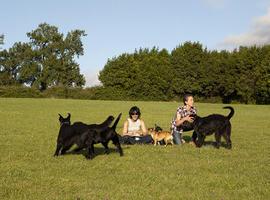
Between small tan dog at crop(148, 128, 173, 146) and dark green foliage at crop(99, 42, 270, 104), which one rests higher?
dark green foliage at crop(99, 42, 270, 104)

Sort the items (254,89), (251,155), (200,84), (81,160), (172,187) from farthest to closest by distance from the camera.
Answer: (200,84) < (254,89) < (251,155) < (81,160) < (172,187)

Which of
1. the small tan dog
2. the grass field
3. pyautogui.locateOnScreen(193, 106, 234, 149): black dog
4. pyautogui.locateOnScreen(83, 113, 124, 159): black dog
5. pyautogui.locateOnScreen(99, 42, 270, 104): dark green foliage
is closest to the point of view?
the grass field

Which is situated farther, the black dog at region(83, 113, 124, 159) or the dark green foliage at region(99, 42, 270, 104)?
the dark green foliage at region(99, 42, 270, 104)

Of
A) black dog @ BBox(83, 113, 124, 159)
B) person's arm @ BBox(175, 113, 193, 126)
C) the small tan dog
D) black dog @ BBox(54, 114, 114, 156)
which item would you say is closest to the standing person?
person's arm @ BBox(175, 113, 193, 126)

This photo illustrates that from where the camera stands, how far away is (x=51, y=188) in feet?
21.5

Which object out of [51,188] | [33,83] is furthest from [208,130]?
[33,83]

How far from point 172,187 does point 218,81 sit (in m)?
61.4

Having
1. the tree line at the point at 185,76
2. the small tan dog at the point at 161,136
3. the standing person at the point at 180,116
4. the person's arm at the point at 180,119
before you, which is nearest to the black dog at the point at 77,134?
the small tan dog at the point at 161,136

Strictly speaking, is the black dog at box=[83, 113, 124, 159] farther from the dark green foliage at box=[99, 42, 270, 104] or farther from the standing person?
the dark green foliage at box=[99, 42, 270, 104]

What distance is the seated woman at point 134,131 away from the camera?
40.9ft

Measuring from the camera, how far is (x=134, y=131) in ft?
41.6

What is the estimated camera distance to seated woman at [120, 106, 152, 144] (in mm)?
12453

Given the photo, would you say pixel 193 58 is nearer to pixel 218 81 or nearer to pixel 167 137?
pixel 218 81

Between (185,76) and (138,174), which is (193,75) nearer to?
(185,76)
